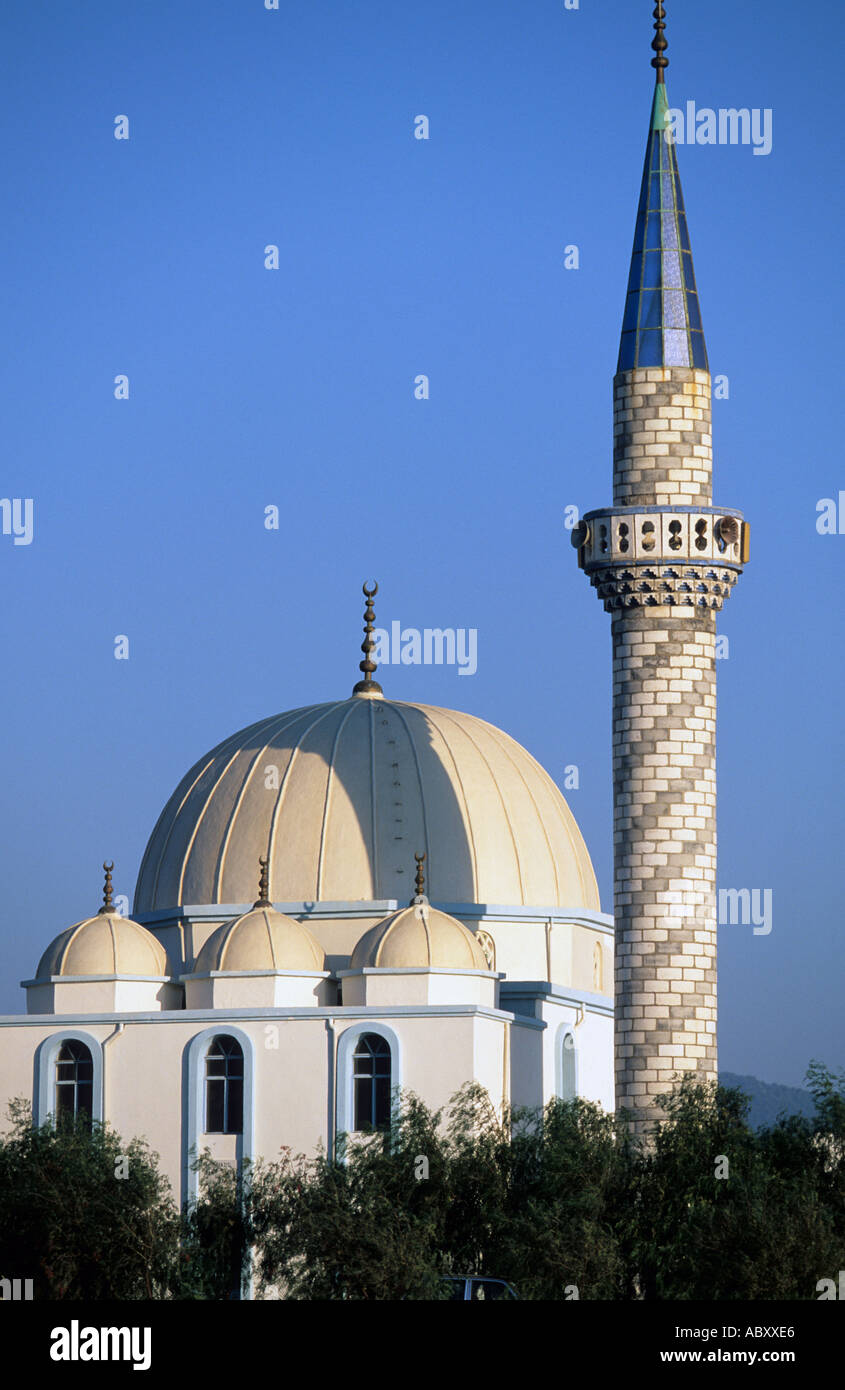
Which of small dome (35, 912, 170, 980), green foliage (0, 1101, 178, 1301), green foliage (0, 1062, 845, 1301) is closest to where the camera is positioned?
green foliage (0, 1062, 845, 1301)

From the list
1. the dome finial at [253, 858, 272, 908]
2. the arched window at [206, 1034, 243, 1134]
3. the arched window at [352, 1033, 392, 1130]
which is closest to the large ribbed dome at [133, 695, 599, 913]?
the dome finial at [253, 858, 272, 908]

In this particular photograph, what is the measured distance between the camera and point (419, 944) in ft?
108

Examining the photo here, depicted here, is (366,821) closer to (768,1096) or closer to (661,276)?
(661,276)

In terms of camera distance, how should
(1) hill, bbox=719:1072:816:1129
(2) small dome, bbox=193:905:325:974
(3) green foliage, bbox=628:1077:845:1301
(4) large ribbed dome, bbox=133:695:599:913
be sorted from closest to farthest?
1. (3) green foliage, bbox=628:1077:845:1301
2. (2) small dome, bbox=193:905:325:974
3. (4) large ribbed dome, bbox=133:695:599:913
4. (1) hill, bbox=719:1072:816:1129

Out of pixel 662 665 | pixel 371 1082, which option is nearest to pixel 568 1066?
pixel 371 1082

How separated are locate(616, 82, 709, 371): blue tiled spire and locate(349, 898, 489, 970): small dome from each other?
7.10 metres

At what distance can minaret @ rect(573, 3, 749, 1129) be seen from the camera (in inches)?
1238

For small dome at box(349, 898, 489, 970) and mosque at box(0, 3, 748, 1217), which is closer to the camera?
mosque at box(0, 3, 748, 1217)

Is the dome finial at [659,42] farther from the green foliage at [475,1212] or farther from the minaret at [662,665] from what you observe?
the green foliage at [475,1212]

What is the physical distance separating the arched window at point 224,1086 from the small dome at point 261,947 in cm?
96

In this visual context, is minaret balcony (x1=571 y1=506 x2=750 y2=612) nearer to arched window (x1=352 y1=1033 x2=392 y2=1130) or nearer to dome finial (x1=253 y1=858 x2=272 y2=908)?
dome finial (x1=253 y1=858 x2=272 y2=908)
